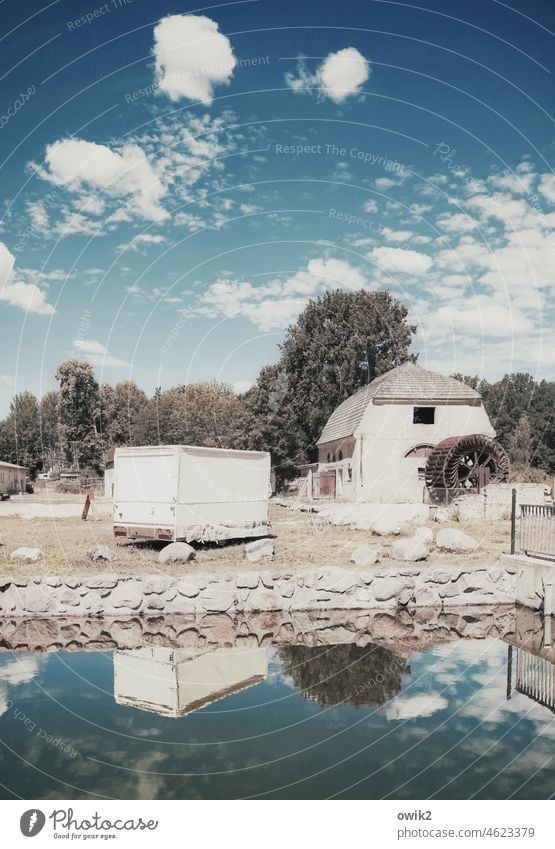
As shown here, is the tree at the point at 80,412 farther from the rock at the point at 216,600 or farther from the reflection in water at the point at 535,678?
the reflection in water at the point at 535,678

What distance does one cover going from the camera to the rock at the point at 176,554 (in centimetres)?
1714

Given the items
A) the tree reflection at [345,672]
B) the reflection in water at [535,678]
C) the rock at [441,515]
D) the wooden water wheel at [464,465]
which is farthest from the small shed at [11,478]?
the reflection in water at [535,678]

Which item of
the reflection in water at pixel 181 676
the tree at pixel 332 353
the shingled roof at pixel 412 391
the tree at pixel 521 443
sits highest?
the tree at pixel 332 353

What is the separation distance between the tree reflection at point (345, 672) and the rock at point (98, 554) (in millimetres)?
7041

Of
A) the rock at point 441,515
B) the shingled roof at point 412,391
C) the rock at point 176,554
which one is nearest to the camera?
the rock at point 176,554

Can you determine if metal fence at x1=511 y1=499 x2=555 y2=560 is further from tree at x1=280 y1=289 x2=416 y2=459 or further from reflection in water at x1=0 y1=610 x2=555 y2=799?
tree at x1=280 y1=289 x2=416 y2=459

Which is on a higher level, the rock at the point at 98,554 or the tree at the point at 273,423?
the tree at the point at 273,423

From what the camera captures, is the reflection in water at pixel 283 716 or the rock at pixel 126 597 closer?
the reflection in water at pixel 283 716

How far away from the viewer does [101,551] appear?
17.2m

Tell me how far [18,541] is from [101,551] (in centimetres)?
527

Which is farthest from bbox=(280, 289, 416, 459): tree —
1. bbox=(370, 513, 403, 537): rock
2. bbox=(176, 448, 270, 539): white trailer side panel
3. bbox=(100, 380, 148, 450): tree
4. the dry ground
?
bbox=(176, 448, 270, 539): white trailer side panel

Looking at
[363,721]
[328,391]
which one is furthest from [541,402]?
[363,721]

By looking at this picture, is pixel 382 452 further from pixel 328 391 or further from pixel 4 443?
pixel 4 443

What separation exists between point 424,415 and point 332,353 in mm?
17763
